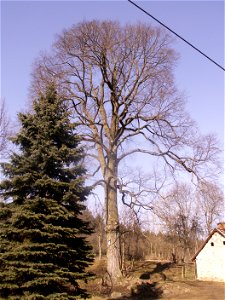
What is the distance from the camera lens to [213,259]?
2923 centimetres

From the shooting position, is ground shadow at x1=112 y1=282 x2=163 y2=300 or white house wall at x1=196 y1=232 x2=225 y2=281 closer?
ground shadow at x1=112 y1=282 x2=163 y2=300

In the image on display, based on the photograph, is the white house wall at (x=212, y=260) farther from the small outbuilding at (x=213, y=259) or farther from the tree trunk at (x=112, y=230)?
the tree trunk at (x=112, y=230)

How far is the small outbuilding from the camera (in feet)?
93.5

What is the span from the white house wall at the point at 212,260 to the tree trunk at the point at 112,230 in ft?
40.4

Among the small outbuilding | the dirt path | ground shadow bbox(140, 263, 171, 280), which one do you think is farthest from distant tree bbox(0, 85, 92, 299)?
the small outbuilding

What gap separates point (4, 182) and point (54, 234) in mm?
2248

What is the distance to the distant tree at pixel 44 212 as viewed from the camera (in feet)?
32.2

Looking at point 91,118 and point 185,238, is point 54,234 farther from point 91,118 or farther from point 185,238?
point 185,238

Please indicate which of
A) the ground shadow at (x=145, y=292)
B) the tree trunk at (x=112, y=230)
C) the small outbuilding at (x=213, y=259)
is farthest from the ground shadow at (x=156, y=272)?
the tree trunk at (x=112, y=230)

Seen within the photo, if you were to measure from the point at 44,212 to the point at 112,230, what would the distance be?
30.2ft

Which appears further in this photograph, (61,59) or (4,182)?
(61,59)

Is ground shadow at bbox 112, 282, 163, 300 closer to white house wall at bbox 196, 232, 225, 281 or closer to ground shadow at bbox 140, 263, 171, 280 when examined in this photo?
ground shadow at bbox 140, 263, 171, 280

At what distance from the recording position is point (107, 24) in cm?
2036

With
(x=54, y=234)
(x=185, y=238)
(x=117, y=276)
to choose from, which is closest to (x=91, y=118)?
(x=117, y=276)
